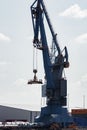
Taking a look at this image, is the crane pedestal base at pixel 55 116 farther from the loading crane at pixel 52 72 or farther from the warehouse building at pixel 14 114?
the warehouse building at pixel 14 114

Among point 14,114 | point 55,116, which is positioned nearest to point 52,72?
point 55,116

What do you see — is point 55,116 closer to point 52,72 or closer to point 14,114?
point 52,72

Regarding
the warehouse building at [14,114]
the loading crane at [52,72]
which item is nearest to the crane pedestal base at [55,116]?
the loading crane at [52,72]

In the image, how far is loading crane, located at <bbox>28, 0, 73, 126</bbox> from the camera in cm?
7862

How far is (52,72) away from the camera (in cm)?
8100

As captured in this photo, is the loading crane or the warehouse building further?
the warehouse building

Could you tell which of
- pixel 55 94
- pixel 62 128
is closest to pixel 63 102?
pixel 55 94

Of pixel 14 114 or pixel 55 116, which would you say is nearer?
pixel 55 116

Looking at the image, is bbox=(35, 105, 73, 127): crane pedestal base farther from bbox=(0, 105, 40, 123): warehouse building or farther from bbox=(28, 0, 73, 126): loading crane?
bbox=(0, 105, 40, 123): warehouse building

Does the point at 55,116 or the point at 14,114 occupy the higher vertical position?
the point at 14,114

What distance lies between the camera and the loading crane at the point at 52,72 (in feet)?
258

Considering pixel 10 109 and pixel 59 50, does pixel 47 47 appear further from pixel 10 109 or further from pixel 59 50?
pixel 10 109

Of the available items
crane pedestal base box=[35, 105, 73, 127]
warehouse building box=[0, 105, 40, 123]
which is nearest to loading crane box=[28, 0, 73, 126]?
crane pedestal base box=[35, 105, 73, 127]

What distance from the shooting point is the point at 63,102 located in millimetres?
79375
